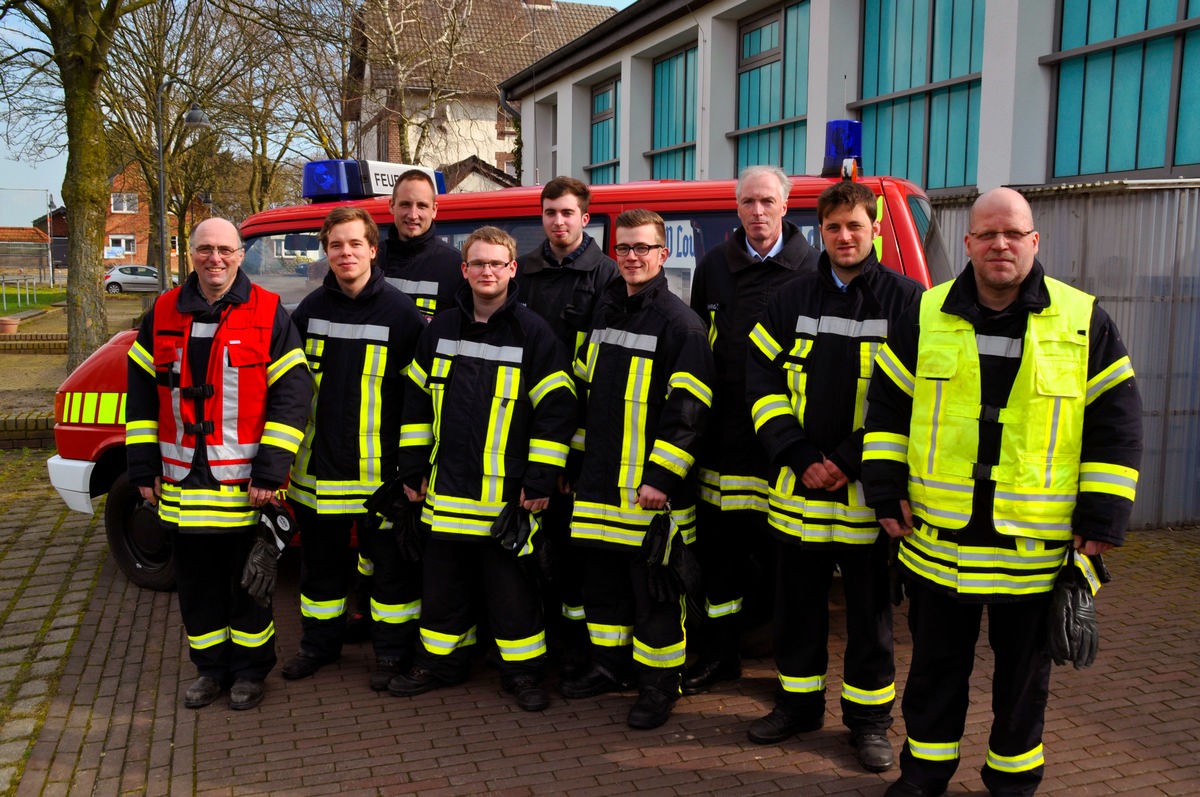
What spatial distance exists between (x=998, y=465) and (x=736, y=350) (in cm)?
129

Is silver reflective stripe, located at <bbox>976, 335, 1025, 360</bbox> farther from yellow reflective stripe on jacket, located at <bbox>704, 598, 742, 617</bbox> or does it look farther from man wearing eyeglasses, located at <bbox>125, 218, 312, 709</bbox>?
man wearing eyeglasses, located at <bbox>125, 218, 312, 709</bbox>

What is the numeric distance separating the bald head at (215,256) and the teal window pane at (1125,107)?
7707 mm

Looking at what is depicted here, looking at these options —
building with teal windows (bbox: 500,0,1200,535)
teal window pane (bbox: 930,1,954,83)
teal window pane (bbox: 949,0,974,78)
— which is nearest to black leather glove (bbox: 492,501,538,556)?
building with teal windows (bbox: 500,0,1200,535)

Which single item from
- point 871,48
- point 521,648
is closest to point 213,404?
point 521,648

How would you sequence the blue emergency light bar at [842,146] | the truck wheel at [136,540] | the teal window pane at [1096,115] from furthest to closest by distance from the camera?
the teal window pane at [1096,115] < the truck wheel at [136,540] < the blue emergency light bar at [842,146]

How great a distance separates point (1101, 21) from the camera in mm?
8828

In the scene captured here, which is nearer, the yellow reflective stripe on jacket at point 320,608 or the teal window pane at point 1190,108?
the yellow reflective stripe on jacket at point 320,608

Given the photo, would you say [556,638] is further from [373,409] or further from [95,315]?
[95,315]

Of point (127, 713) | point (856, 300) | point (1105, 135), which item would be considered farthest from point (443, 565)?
point (1105, 135)

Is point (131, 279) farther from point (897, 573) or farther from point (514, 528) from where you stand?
point (897, 573)

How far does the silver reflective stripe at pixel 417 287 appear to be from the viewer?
16.1 feet

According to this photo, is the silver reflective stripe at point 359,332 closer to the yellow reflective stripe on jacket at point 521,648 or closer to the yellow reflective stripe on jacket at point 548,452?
the yellow reflective stripe on jacket at point 548,452

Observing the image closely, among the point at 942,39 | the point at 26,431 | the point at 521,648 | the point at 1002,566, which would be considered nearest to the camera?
the point at 1002,566

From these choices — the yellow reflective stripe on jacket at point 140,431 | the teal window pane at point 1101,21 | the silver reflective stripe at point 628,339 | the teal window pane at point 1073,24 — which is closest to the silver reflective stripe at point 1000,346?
the silver reflective stripe at point 628,339
